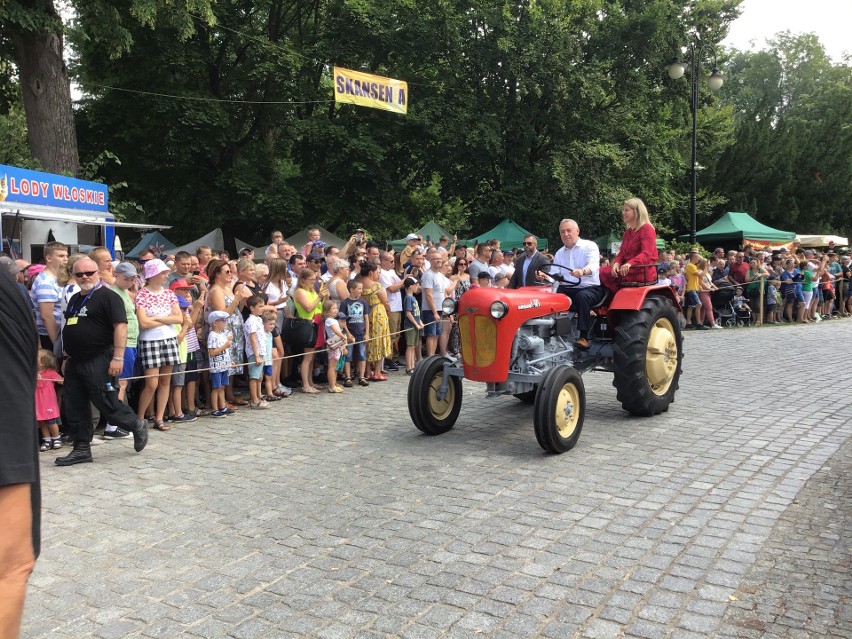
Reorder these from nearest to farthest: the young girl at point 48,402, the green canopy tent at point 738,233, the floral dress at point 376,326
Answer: the young girl at point 48,402 → the floral dress at point 376,326 → the green canopy tent at point 738,233

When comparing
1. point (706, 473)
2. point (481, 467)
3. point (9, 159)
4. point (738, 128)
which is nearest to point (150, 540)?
point (481, 467)

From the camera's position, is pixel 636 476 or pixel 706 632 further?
pixel 636 476

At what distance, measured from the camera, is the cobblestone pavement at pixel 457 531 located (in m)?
3.61

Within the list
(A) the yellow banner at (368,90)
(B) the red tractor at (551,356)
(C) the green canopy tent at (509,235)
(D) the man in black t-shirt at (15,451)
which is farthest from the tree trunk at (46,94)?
(D) the man in black t-shirt at (15,451)

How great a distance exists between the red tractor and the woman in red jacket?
0.09m

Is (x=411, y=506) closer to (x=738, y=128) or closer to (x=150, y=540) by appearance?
(x=150, y=540)

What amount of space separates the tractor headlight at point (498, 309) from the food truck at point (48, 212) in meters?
8.99

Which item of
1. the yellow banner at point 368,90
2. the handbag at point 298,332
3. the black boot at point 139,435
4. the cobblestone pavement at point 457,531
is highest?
the yellow banner at point 368,90

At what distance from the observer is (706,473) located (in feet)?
19.1

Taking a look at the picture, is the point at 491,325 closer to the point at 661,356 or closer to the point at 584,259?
the point at 584,259

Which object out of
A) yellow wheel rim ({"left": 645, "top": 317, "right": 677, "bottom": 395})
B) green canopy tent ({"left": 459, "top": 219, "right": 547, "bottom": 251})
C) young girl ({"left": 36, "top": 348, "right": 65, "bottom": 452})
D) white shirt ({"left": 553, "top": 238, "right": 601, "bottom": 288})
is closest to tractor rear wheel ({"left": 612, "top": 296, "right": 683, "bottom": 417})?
yellow wheel rim ({"left": 645, "top": 317, "right": 677, "bottom": 395})

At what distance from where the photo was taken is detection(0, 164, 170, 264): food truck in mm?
13297

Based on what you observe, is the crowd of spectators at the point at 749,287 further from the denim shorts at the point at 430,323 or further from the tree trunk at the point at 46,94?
the tree trunk at the point at 46,94

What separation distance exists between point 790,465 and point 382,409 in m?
4.31
